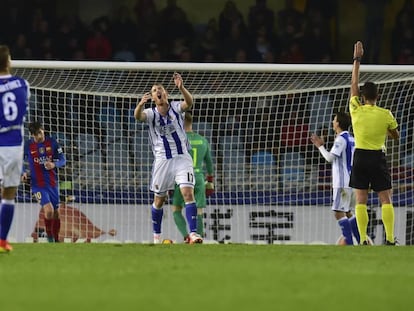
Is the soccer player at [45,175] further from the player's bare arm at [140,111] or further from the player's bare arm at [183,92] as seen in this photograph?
the player's bare arm at [183,92]

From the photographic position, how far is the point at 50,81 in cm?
1772

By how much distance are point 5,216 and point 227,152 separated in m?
7.15

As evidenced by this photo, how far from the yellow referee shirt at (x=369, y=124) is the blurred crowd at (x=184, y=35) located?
7.34m

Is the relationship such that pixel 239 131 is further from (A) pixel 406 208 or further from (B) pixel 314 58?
(B) pixel 314 58

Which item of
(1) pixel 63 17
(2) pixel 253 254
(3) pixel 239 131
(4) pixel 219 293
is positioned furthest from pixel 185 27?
(4) pixel 219 293

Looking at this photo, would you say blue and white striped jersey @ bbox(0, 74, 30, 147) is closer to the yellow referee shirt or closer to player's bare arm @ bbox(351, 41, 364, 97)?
player's bare arm @ bbox(351, 41, 364, 97)

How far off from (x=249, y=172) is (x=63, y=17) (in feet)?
19.9

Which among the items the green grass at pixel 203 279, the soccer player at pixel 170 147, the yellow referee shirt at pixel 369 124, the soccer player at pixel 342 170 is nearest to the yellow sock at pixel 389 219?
the yellow referee shirt at pixel 369 124

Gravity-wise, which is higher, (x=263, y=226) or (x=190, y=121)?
(x=190, y=121)

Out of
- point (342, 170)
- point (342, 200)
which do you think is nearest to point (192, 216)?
point (342, 200)

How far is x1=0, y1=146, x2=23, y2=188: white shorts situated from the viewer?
37.7ft

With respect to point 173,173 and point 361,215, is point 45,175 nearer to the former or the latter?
point 173,173

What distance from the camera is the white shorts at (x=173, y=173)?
1492cm

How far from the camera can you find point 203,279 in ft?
30.2
